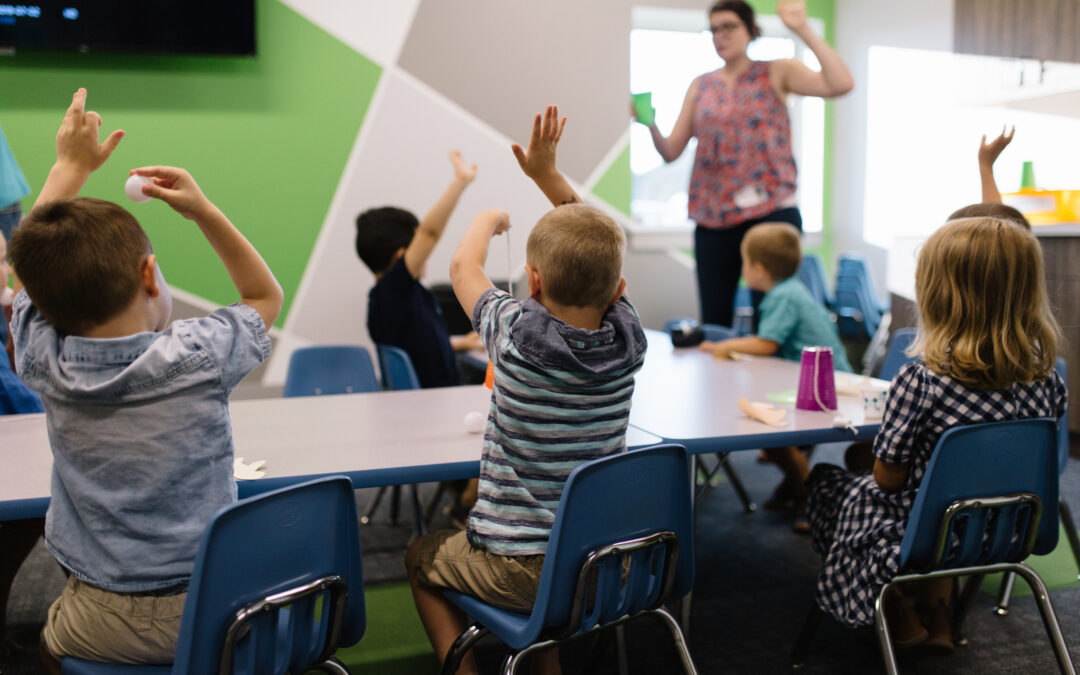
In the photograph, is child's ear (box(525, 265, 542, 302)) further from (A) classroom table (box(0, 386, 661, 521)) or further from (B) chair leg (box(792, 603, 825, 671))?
(B) chair leg (box(792, 603, 825, 671))

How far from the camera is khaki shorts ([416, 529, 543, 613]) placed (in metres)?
1.45

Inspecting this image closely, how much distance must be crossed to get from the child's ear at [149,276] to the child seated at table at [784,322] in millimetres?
1957

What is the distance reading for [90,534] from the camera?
1.26m

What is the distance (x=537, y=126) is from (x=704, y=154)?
2.12 m

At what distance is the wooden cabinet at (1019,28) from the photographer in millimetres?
4711

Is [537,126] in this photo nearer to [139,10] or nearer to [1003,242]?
[1003,242]

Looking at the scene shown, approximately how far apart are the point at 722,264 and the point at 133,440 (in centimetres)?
285

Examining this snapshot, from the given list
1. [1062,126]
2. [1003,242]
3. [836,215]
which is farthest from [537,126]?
[836,215]

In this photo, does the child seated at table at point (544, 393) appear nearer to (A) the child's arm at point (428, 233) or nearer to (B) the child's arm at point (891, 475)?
(B) the child's arm at point (891, 475)

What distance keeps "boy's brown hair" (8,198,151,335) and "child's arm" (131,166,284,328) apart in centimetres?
8

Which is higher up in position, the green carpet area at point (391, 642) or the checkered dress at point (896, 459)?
the checkered dress at point (896, 459)

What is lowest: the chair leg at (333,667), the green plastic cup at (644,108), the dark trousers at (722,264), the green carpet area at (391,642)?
the green carpet area at (391,642)

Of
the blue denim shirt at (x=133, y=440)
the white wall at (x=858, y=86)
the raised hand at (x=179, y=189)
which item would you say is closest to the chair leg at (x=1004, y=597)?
the blue denim shirt at (x=133, y=440)

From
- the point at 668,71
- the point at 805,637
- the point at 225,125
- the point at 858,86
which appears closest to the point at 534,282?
the point at 805,637
